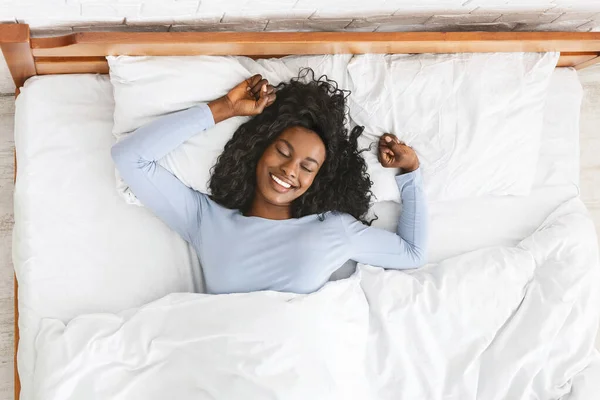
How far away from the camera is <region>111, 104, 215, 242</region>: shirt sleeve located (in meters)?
1.51

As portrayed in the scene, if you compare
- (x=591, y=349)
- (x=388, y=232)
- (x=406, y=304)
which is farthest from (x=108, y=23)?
(x=591, y=349)

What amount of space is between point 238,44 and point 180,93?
19 cm

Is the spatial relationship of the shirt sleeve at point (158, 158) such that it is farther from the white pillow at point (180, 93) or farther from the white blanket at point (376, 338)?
the white blanket at point (376, 338)

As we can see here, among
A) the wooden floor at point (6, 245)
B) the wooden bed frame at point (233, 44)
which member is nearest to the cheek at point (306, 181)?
the wooden bed frame at point (233, 44)

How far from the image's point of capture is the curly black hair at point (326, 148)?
159 centimetres

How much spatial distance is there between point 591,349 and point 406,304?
0.52 meters

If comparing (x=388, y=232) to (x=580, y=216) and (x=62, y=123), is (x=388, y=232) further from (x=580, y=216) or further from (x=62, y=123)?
(x=62, y=123)

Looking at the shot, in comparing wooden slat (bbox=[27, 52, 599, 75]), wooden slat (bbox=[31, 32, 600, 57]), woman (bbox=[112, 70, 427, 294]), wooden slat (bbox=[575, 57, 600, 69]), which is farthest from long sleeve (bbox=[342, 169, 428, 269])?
wooden slat (bbox=[575, 57, 600, 69])


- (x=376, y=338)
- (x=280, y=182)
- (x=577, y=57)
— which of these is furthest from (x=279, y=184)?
(x=577, y=57)

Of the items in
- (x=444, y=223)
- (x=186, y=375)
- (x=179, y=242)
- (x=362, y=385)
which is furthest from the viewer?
(x=444, y=223)

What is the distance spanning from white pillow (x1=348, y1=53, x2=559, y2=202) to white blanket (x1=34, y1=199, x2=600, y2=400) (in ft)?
0.72

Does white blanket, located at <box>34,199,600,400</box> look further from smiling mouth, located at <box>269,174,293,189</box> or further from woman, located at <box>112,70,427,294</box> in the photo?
smiling mouth, located at <box>269,174,293,189</box>

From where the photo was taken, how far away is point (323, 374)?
1.47 meters

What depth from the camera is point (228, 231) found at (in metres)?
1.60
